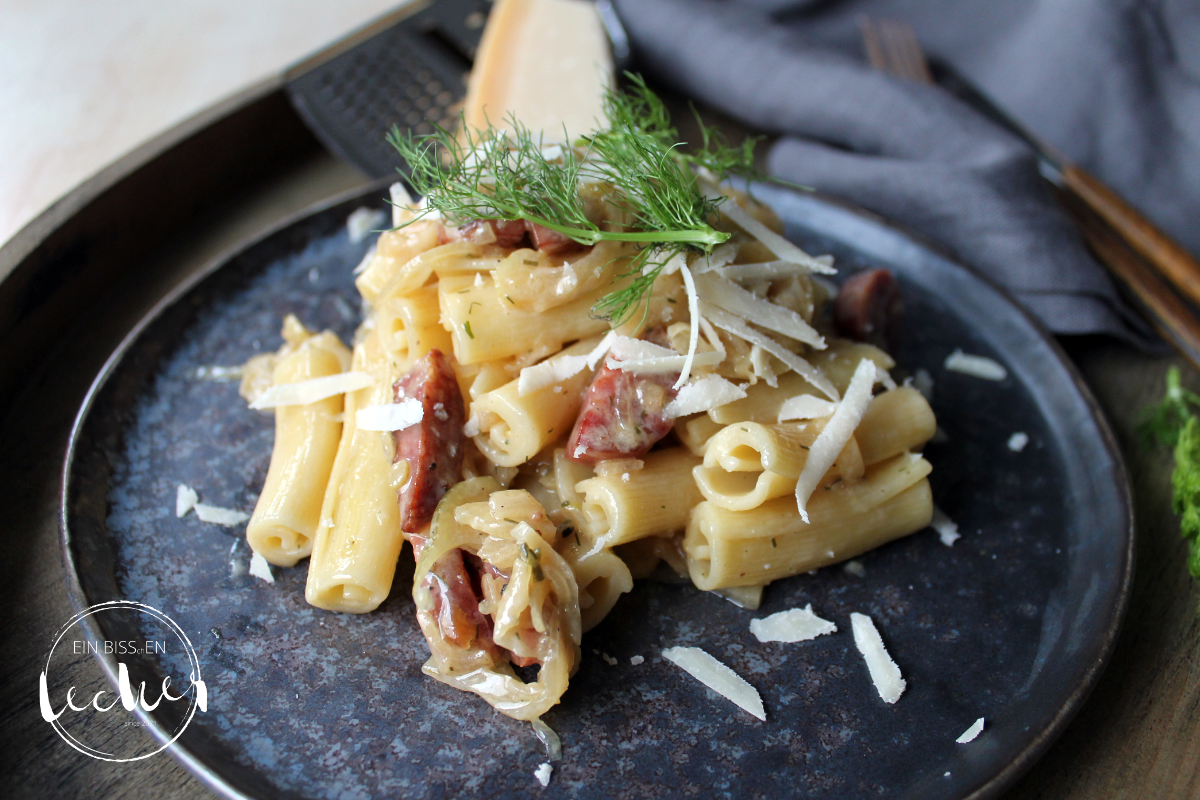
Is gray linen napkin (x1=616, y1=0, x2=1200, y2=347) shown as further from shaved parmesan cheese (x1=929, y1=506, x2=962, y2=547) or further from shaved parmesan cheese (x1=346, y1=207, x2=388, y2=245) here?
shaved parmesan cheese (x1=346, y1=207, x2=388, y2=245)

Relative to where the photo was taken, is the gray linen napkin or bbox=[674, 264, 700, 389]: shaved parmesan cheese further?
the gray linen napkin

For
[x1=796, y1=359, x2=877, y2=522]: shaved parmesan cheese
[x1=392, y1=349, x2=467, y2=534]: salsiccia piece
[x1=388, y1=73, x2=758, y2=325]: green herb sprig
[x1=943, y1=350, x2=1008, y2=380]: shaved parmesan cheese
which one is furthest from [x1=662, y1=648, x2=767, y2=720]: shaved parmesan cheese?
[x1=943, y1=350, x2=1008, y2=380]: shaved parmesan cheese

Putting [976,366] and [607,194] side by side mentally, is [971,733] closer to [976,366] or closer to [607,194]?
[976,366]

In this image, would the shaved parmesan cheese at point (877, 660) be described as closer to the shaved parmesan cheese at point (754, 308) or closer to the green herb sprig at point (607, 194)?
the shaved parmesan cheese at point (754, 308)

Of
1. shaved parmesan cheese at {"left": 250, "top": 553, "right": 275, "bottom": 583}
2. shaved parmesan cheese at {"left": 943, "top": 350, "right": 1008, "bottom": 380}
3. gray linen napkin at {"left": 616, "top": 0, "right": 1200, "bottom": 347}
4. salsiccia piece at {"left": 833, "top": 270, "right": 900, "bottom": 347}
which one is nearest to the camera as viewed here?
shaved parmesan cheese at {"left": 250, "top": 553, "right": 275, "bottom": 583}

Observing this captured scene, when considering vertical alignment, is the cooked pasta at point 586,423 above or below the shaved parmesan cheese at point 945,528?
above

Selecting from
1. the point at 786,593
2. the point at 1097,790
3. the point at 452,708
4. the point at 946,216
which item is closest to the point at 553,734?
the point at 452,708

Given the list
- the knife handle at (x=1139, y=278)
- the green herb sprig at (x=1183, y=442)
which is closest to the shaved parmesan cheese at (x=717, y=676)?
the green herb sprig at (x=1183, y=442)
